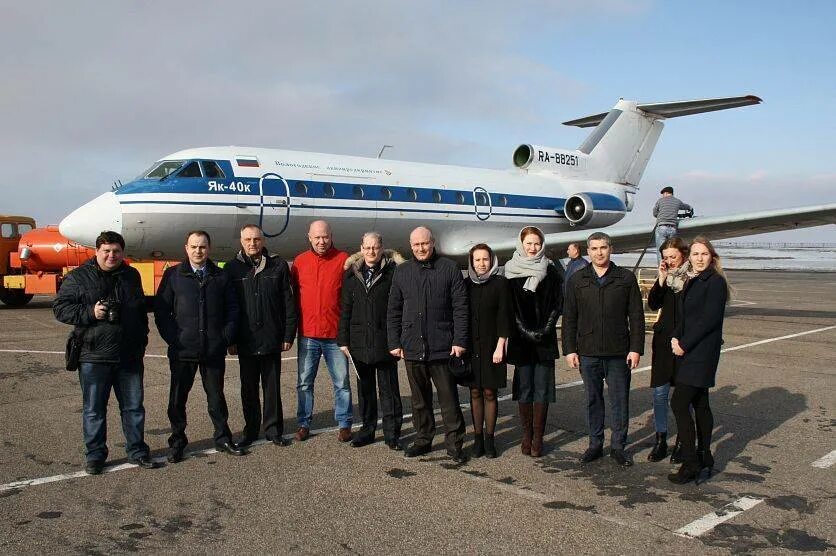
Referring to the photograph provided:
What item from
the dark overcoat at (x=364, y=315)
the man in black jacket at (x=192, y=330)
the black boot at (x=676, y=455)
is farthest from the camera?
the dark overcoat at (x=364, y=315)

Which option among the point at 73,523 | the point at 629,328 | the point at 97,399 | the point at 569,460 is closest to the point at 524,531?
the point at 569,460

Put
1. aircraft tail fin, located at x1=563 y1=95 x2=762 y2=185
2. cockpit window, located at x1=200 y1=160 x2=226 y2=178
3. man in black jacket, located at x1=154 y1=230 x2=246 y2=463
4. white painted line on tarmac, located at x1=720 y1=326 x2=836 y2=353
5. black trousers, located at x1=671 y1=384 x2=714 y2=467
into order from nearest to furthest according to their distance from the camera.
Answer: black trousers, located at x1=671 y1=384 x2=714 y2=467, man in black jacket, located at x1=154 y1=230 x2=246 y2=463, white painted line on tarmac, located at x1=720 y1=326 x2=836 y2=353, cockpit window, located at x1=200 y1=160 x2=226 y2=178, aircraft tail fin, located at x1=563 y1=95 x2=762 y2=185

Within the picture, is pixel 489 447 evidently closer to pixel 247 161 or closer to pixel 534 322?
pixel 534 322

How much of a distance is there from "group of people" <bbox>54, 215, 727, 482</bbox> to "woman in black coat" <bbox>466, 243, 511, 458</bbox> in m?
0.01

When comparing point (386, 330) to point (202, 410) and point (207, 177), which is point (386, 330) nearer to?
point (202, 410)

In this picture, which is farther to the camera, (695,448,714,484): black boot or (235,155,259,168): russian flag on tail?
(235,155,259,168): russian flag on tail

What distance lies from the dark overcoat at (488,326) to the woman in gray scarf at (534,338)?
0.12 m

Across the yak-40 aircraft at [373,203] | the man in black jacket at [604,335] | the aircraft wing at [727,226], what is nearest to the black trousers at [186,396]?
the man in black jacket at [604,335]

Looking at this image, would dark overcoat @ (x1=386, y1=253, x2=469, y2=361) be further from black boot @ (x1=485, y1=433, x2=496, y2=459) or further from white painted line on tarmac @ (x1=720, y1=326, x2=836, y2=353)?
white painted line on tarmac @ (x1=720, y1=326, x2=836, y2=353)

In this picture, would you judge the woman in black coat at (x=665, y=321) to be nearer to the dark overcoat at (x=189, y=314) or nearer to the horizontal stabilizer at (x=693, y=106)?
the dark overcoat at (x=189, y=314)

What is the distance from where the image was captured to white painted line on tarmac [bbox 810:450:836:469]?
539 cm

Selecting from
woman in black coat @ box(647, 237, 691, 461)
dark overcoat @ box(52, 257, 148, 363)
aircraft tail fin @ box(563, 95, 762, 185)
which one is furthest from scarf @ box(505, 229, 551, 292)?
aircraft tail fin @ box(563, 95, 762, 185)

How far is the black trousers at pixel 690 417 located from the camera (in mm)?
5074

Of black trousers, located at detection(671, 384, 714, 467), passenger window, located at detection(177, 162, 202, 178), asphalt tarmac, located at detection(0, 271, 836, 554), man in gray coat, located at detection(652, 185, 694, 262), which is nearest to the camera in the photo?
asphalt tarmac, located at detection(0, 271, 836, 554)
